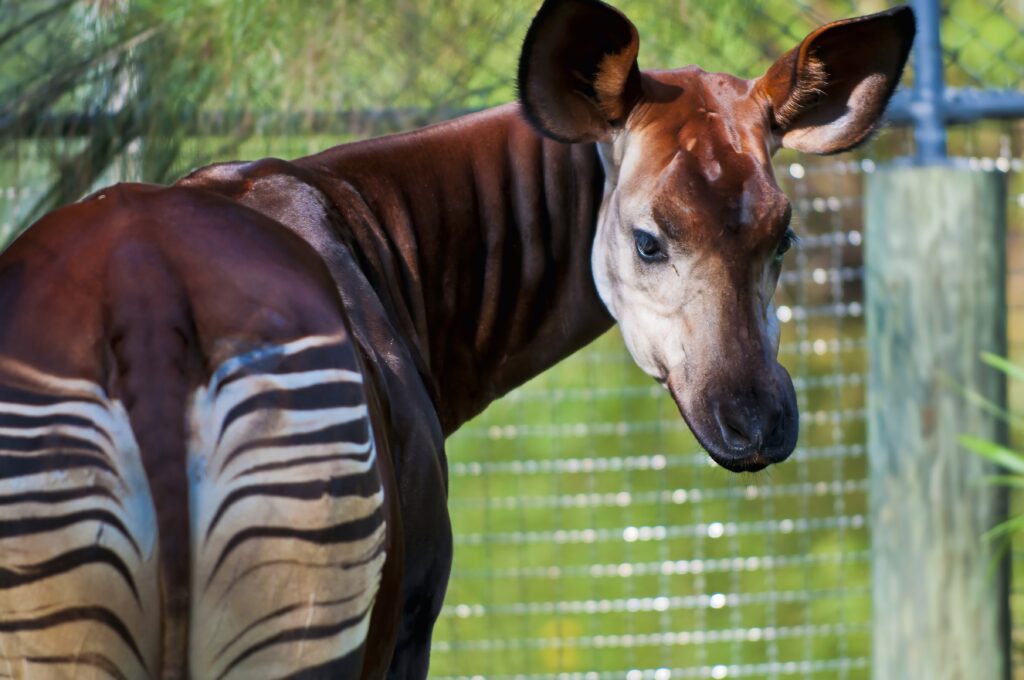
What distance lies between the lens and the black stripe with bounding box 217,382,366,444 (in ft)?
4.53

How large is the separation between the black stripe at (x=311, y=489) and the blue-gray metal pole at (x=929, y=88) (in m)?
2.37

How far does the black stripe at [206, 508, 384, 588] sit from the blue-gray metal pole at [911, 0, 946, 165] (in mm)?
2374

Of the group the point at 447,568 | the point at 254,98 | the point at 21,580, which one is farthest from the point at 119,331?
the point at 254,98

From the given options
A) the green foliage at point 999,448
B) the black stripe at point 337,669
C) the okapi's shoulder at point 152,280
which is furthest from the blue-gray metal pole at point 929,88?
the black stripe at point 337,669

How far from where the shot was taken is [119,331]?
1379mm

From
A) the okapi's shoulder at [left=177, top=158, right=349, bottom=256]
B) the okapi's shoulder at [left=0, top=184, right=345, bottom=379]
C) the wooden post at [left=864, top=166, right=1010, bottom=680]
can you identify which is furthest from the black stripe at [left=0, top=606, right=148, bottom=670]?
the wooden post at [left=864, top=166, right=1010, bottom=680]

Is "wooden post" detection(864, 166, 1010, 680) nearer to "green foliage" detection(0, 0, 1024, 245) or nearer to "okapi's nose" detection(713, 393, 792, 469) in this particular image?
"green foliage" detection(0, 0, 1024, 245)

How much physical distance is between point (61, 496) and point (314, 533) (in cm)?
25

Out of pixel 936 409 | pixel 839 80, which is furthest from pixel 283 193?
pixel 936 409

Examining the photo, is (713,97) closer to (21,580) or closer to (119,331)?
(119,331)

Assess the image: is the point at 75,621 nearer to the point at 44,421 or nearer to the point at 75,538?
the point at 75,538

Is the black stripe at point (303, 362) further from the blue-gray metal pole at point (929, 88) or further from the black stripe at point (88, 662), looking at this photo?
the blue-gray metal pole at point (929, 88)

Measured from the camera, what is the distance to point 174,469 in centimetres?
135

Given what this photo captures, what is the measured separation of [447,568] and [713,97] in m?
0.84
